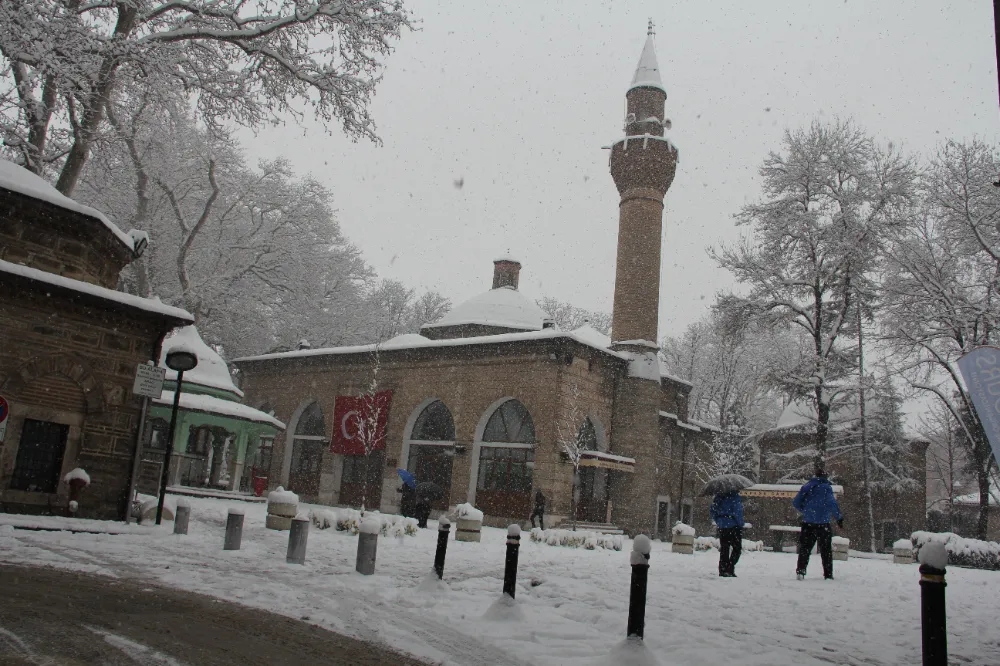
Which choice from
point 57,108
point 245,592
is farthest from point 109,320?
point 57,108

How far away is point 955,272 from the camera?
2181cm

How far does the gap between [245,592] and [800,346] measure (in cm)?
4113

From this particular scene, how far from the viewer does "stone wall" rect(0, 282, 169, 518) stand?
10703 millimetres

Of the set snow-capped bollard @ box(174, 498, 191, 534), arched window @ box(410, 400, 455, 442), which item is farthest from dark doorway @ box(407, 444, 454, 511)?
snow-capped bollard @ box(174, 498, 191, 534)

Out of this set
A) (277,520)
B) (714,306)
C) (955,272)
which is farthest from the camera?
(714,306)

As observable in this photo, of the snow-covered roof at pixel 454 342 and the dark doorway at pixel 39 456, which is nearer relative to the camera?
the dark doorway at pixel 39 456

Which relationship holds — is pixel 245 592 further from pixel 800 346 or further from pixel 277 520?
pixel 800 346

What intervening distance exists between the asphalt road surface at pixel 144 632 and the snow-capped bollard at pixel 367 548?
238 centimetres

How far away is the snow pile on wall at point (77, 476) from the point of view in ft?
35.8

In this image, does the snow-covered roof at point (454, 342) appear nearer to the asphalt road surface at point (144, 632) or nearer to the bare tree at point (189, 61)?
the bare tree at point (189, 61)

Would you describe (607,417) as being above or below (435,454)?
above

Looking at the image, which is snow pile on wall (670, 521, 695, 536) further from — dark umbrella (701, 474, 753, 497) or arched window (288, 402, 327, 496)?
arched window (288, 402, 327, 496)

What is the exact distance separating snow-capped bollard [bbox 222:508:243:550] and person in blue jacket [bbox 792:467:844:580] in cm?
744

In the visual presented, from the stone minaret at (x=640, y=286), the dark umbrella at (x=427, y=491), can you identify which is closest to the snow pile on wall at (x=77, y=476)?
the dark umbrella at (x=427, y=491)
